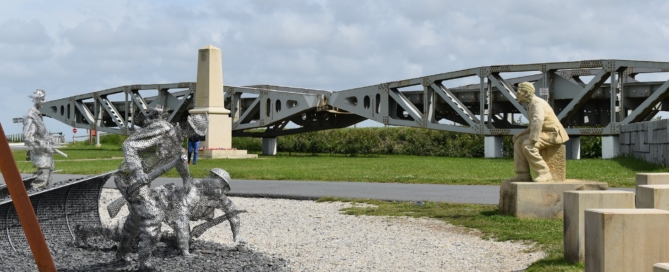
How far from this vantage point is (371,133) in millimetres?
40625

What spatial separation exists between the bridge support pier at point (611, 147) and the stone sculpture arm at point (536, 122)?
60.0 feet

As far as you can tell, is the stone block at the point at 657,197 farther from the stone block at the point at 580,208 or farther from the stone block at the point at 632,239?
the stone block at the point at 632,239

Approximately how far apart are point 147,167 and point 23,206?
3.01 metres

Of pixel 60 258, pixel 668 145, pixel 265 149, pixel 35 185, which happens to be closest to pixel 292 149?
pixel 265 149

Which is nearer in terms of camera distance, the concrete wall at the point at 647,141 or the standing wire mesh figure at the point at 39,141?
the standing wire mesh figure at the point at 39,141

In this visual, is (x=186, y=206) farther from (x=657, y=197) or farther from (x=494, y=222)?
(x=494, y=222)

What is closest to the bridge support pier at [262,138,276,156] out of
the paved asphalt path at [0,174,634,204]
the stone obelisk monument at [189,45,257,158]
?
the stone obelisk monument at [189,45,257,158]

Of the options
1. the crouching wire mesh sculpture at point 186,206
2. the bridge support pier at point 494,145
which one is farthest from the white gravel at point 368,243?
the bridge support pier at point 494,145

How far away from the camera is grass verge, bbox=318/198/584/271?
798 centimetres

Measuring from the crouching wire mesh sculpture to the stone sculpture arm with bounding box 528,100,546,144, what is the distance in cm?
464

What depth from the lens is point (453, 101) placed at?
31312 mm

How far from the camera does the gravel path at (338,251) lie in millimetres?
8062

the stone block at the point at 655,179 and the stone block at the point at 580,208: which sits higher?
the stone block at the point at 655,179

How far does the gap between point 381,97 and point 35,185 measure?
21.5m
